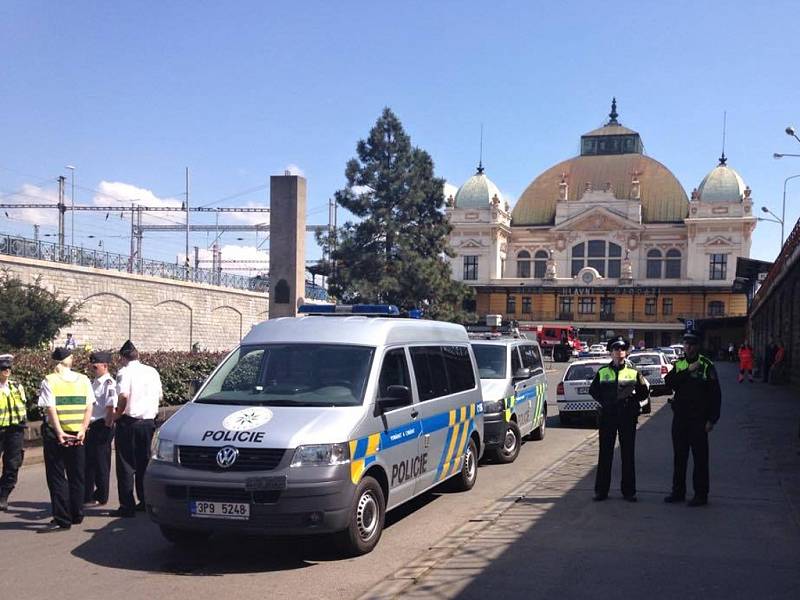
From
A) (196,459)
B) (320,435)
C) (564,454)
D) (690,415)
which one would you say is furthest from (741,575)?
(564,454)

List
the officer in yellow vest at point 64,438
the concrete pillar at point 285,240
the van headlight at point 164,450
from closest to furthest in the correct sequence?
the van headlight at point 164,450 < the officer in yellow vest at point 64,438 < the concrete pillar at point 285,240

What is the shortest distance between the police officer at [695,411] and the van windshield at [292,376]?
3.72m

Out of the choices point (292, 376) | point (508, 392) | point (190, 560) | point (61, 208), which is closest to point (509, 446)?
point (508, 392)

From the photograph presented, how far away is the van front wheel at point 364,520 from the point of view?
6930 mm

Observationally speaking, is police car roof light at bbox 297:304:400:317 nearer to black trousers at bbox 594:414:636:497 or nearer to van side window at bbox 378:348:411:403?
van side window at bbox 378:348:411:403

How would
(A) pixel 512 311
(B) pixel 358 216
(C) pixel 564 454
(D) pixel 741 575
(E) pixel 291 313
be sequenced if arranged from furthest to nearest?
(A) pixel 512 311 → (B) pixel 358 216 → (E) pixel 291 313 → (C) pixel 564 454 → (D) pixel 741 575

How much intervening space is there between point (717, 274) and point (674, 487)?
8539cm

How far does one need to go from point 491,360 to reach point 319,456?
717 centimetres

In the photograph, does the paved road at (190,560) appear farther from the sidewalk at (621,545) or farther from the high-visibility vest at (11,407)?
the high-visibility vest at (11,407)

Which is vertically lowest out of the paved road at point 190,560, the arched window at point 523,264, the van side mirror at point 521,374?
the paved road at point 190,560

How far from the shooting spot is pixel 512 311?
91.6 meters

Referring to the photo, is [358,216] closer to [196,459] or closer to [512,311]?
[196,459]

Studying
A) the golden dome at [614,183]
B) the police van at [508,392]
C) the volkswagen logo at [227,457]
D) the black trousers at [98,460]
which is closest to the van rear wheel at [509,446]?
the police van at [508,392]

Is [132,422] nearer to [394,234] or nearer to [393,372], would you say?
[393,372]
